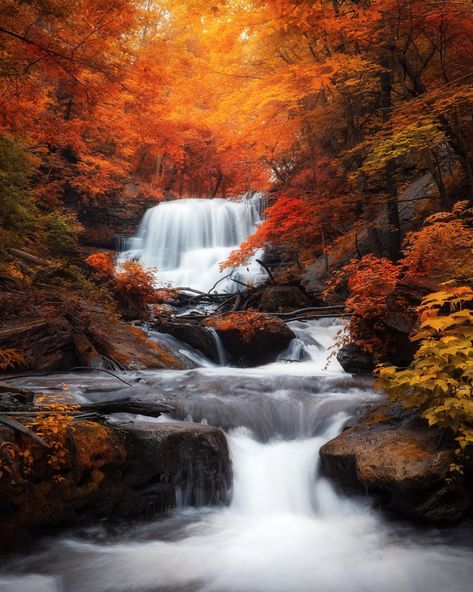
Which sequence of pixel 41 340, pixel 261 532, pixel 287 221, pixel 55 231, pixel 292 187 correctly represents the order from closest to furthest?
pixel 261 532 < pixel 41 340 < pixel 287 221 < pixel 55 231 < pixel 292 187

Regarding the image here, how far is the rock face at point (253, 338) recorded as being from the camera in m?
10.1

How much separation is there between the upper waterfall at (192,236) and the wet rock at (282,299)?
6463 mm

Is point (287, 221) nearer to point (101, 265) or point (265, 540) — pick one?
point (101, 265)

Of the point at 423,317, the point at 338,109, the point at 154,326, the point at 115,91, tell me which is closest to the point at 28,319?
the point at 154,326

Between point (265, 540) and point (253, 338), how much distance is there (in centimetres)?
602

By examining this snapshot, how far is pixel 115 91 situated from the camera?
7312 mm

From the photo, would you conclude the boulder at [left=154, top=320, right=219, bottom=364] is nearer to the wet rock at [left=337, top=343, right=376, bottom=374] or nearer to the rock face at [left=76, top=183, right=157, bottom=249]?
the wet rock at [left=337, top=343, right=376, bottom=374]

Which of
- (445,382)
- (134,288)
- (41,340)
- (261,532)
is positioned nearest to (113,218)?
(134,288)

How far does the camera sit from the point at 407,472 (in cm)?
396

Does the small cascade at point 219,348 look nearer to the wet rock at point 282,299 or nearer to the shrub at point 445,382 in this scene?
the wet rock at point 282,299

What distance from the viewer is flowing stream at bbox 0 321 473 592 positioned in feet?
11.5

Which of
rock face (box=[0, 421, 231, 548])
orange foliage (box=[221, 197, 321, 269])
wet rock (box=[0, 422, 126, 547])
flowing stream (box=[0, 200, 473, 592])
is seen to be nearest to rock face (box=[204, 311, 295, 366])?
flowing stream (box=[0, 200, 473, 592])

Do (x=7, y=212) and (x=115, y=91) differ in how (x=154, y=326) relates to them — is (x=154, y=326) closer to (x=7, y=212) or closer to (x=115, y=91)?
(x=7, y=212)

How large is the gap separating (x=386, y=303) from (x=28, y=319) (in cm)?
638
